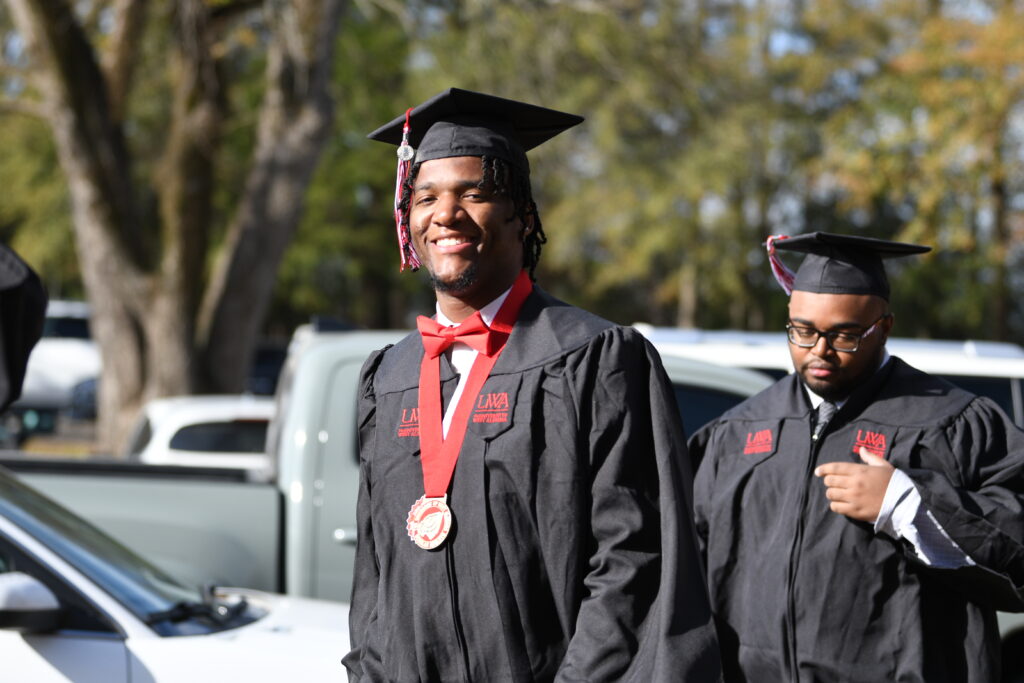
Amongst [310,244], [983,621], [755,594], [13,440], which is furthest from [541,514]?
[310,244]

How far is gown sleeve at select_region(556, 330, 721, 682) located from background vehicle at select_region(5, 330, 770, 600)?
9.58ft

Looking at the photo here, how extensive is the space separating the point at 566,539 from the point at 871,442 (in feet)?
4.27

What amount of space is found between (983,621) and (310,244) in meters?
24.4

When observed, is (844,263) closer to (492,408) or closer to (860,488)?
(860,488)

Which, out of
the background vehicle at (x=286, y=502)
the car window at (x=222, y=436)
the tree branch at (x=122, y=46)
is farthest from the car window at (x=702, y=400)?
the tree branch at (x=122, y=46)

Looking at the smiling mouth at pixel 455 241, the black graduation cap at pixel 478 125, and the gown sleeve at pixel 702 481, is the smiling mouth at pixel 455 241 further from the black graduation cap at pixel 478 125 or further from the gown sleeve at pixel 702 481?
the gown sleeve at pixel 702 481

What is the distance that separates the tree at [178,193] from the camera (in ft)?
38.1

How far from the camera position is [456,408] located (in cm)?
245

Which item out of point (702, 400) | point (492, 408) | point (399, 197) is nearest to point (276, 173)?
point (702, 400)

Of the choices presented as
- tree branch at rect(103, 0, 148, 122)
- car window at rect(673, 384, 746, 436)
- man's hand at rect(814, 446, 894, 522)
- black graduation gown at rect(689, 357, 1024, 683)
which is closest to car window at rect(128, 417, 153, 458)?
car window at rect(673, 384, 746, 436)

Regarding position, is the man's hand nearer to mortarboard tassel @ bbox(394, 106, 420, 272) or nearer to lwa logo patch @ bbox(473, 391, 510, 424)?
lwa logo patch @ bbox(473, 391, 510, 424)

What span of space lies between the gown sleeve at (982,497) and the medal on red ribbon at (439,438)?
1243 millimetres

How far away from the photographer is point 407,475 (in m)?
2.49

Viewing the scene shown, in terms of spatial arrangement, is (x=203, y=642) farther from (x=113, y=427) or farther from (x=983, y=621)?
(x=113, y=427)
